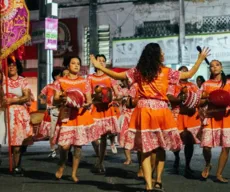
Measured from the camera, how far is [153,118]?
7027 millimetres

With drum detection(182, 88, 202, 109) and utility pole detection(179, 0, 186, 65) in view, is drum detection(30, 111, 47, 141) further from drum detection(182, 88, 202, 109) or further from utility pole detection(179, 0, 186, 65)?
utility pole detection(179, 0, 186, 65)

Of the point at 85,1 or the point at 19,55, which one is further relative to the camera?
the point at 85,1

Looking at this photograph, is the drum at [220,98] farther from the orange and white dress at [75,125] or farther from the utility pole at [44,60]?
the utility pole at [44,60]

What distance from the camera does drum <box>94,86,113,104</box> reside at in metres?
9.10

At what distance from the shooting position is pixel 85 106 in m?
8.29

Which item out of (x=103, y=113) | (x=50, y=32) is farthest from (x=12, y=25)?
(x=50, y=32)

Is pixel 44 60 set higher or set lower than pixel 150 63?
higher

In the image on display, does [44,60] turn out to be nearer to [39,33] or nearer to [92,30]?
[39,33]

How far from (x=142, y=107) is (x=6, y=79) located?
8.15 feet

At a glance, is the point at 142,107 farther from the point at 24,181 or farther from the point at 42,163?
the point at 42,163

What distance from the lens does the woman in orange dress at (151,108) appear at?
7.03m

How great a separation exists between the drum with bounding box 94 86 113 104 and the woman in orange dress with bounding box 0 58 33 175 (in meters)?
1.04

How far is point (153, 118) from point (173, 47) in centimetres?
1844

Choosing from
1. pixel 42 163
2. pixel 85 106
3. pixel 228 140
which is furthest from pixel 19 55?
pixel 228 140
